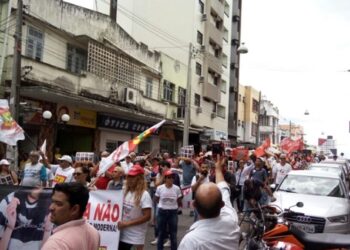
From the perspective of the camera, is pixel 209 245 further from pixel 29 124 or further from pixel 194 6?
pixel 194 6

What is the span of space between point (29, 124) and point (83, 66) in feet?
17.6

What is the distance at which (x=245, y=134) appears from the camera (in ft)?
197

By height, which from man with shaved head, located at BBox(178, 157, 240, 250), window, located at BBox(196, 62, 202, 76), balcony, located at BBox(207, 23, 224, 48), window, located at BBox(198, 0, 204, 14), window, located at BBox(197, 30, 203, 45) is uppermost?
window, located at BBox(198, 0, 204, 14)

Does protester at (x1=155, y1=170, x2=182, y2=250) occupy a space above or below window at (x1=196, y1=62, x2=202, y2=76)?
below

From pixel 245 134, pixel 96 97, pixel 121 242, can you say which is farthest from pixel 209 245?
pixel 245 134

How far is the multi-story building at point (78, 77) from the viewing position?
702 inches

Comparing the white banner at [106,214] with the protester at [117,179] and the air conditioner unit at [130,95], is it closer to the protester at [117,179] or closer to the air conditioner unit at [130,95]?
the protester at [117,179]

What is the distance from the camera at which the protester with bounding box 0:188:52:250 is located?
5.70m

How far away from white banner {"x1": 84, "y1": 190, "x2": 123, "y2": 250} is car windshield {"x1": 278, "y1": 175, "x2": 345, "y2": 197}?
637 cm

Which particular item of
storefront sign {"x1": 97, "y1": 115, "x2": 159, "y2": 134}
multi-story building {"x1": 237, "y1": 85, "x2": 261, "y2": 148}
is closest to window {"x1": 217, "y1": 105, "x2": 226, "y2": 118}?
multi-story building {"x1": 237, "y1": 85, "x2": 261, "y2": 148}

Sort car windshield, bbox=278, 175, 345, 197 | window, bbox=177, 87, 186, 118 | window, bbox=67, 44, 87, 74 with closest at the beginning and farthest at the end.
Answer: car windshield, bbox=278, 175, 345, 197 < window, bbox=67, 44, 87, 74 < window, bbox=177, 87, 186, 118

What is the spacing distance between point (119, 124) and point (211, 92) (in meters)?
17.0

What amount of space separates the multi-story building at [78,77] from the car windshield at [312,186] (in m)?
9.35

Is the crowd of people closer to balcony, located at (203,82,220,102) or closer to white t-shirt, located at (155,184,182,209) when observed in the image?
white t-shirt, located at (155,184,182,209)
